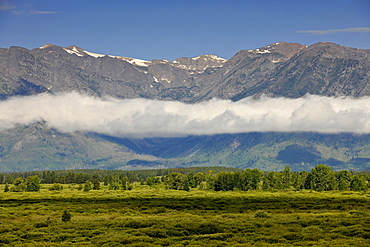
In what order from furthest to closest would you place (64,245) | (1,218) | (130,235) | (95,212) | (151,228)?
(95,212), (1,218), (151,228), (130,235), (64,245)

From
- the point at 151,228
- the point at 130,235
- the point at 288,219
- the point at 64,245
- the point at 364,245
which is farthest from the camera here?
the point at 288,219

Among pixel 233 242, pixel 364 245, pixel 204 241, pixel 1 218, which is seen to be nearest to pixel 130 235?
pixel 204 241

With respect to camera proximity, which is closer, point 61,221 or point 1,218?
point 61,221

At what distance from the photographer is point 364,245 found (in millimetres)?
49094

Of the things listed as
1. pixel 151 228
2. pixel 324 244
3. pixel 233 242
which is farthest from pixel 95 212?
pixel 324 244

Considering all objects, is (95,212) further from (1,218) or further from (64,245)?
(64,245)

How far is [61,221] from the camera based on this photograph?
73812 millimetres

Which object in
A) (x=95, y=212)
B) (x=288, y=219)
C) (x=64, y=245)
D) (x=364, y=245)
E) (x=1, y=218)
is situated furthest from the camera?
(x=95, y=212)

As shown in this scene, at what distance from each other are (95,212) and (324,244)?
2201 inches

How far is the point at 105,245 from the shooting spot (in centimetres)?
5203

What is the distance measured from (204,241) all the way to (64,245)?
51.9 ft

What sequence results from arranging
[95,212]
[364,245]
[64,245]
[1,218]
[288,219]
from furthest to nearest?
1. [95,212]
2. [1,218]
3. [288,219]
4. [64,245]
5. [364,245]

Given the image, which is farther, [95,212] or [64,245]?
[95,212]

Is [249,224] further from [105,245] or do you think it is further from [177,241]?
[105,245]
